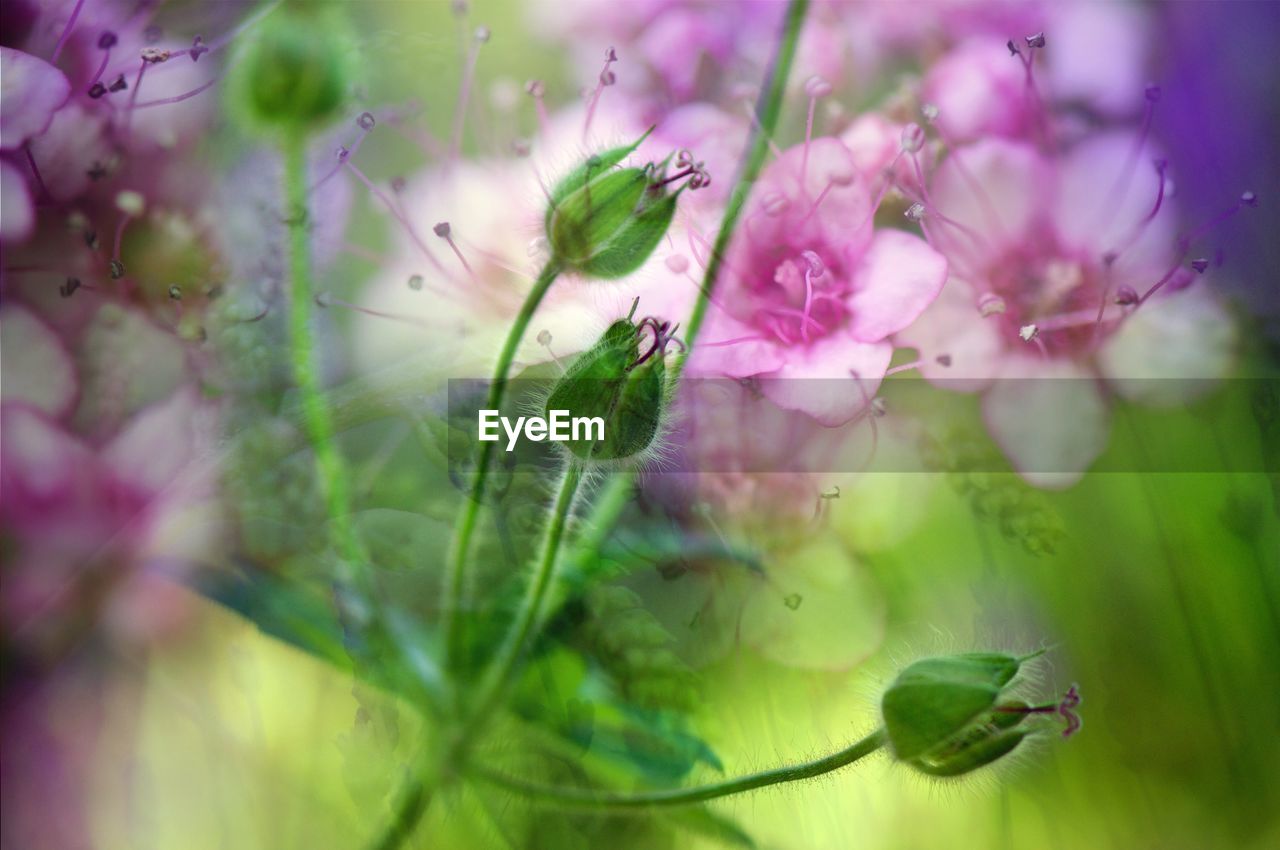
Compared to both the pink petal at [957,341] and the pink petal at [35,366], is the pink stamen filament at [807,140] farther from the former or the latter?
the pink petal at [35,366]

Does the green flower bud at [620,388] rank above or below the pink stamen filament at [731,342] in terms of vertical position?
below

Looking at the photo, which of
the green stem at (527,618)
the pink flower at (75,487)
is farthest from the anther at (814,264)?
the pink flower at (75,487)

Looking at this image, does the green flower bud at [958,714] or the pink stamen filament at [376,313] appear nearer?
the green flower bud at [958,714]

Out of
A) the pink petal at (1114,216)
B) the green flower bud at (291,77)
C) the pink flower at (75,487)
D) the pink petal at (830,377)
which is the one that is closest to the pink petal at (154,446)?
the pink flower at (75,487)

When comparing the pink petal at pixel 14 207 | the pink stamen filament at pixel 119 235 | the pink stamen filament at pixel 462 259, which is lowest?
the pink stamen filament at pixel 462 259

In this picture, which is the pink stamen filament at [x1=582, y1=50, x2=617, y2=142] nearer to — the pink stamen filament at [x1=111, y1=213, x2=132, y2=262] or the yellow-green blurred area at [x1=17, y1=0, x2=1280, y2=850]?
the yellow-green blurred area at [x1=17, y1=0, x2=1280, y2=850]

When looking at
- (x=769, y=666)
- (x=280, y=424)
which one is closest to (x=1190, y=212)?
(x=769, y=666)

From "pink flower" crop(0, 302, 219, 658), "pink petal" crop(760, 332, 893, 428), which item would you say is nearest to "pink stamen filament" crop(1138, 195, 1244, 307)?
"pink petal" crop(760, 332, 893, 428)
